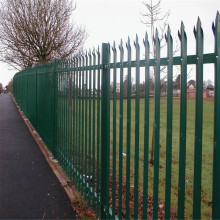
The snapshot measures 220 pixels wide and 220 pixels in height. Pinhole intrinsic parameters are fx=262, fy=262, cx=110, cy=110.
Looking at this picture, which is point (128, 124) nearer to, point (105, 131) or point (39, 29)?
point (105, 131)

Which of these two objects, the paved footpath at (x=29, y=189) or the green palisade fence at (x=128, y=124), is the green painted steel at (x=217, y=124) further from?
the paved footpath at (x=29, y=189)

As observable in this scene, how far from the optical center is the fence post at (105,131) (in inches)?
128

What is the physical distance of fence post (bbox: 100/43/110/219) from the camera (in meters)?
3.26

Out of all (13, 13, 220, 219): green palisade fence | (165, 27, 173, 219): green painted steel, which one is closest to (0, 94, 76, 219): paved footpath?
(13, 13, 220, 219): green palisade fence

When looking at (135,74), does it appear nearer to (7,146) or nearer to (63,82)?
(63,82)

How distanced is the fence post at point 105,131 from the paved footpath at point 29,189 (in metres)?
0.60

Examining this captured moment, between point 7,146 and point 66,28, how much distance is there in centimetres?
1157

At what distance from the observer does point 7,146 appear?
25.2 feet

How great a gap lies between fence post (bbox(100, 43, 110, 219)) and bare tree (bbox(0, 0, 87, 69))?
43.7 feet

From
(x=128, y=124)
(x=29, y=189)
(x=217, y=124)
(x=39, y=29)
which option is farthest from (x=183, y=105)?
(x=39, y=29)

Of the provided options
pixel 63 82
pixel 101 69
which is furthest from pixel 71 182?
pixel 101 69

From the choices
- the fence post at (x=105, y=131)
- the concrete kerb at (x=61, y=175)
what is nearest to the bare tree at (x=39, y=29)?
the concrete kerb at (x=61, y=175)

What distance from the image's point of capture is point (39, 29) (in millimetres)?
16656

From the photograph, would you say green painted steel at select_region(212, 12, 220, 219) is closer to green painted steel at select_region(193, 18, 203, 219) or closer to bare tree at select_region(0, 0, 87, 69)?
green painted steel at select_region(193, 18, 203, 219)
